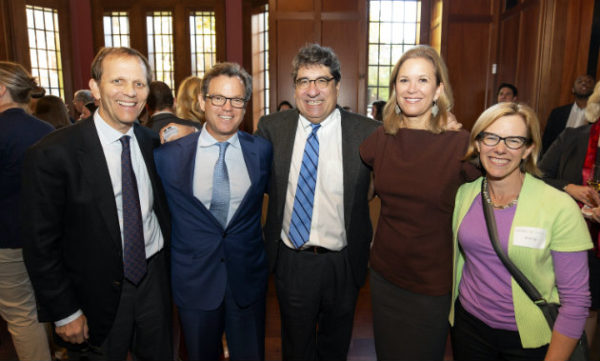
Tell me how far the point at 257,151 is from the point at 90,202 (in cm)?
77

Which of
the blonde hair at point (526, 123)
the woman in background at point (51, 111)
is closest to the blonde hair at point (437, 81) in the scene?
the blonde hair at point (526, 123)

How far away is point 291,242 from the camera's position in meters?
1.98

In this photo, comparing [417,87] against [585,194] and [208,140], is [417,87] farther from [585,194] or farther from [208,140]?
[585,194]

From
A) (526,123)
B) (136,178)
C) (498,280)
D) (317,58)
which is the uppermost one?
(317,58)

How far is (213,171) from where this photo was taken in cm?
184

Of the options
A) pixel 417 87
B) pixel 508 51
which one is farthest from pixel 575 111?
pixel 417 87

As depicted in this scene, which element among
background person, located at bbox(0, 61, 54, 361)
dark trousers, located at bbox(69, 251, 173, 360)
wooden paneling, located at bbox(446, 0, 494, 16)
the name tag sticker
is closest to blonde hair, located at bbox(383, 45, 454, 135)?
the name tag sticker

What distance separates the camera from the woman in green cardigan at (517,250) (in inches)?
53.6

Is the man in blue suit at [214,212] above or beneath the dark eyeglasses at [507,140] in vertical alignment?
beneath

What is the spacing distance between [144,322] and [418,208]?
4.26 ft

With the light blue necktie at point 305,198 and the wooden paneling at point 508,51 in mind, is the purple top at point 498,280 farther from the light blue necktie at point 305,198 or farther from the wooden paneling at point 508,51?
the wooden paneling at point 508,51

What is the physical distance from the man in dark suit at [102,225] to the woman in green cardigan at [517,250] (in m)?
1.35

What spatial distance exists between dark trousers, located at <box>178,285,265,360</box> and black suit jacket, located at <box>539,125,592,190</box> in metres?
1.83

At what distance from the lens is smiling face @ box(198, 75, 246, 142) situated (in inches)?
70.7
